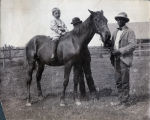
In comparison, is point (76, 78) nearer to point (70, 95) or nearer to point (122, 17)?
point (70, 95)

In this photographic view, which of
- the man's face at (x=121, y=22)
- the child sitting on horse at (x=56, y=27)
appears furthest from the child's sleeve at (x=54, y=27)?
the man's face at (x=121, y=22)

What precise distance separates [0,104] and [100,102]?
404 mm

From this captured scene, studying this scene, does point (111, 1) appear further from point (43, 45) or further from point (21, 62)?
point (21, 62)

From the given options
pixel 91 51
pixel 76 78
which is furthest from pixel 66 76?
pixel 91 51

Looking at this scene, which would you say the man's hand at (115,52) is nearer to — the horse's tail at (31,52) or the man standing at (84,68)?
the man standing at (84,68)

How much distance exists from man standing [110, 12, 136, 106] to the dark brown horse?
0.17 feet

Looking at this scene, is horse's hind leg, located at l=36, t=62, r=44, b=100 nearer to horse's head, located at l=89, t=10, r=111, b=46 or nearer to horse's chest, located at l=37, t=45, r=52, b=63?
horse's chest, located at l=37, t=45, r=52, b=63

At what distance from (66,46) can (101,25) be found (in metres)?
0.17

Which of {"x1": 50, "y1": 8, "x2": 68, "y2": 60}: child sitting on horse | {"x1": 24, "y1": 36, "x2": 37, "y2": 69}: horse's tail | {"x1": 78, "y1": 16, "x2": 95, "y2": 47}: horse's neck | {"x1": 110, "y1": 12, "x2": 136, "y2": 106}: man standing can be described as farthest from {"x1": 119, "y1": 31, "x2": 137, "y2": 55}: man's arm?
{"x1": 24, "y1": 36, "x2": 37, "y2": 69}: horse's tail

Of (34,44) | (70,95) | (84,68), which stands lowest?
(70,95)

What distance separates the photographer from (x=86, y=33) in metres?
1.37

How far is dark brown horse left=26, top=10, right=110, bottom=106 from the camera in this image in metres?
1.35

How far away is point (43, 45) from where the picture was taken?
144 cm

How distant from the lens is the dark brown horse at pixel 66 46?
135 cm
